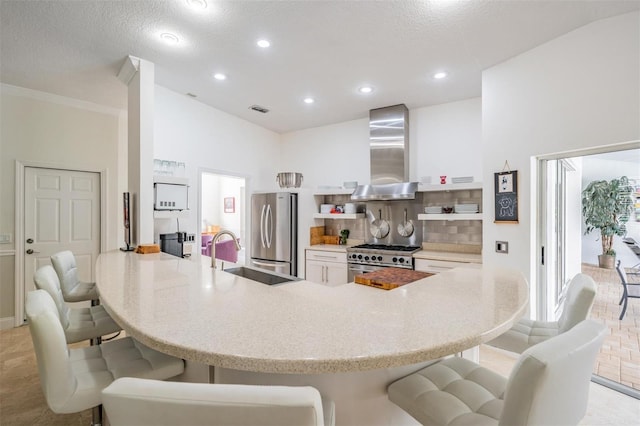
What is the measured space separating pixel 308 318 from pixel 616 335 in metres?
3.79

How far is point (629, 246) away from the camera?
3.61 metres

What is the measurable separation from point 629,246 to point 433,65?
3.20 m

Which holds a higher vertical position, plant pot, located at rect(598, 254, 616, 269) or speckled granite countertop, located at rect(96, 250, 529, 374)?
speckled granite countertop, located at rect(96, 250, 529, 374)

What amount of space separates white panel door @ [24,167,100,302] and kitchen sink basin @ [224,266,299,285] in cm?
294

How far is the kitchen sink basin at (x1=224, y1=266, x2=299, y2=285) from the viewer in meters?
2.10

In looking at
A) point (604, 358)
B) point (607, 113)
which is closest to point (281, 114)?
point (607, 113)

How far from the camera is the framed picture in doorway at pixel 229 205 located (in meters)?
8.90

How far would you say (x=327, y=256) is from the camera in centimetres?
461

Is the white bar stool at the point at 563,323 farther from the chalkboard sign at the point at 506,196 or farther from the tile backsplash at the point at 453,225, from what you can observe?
the tile backsplash at the point at 453,225

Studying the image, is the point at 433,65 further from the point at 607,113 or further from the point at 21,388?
the point at 21,388

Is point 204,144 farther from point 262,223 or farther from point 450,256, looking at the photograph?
point 450,256

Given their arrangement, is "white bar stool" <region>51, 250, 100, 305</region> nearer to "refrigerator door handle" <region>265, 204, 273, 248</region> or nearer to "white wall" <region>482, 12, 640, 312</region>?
"refrigerator door handle" <region>265, 204, 273, 248</region>

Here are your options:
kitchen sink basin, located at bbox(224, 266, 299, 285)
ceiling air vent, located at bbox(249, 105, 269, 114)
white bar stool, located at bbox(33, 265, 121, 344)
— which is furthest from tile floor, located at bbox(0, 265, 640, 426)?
ceiling air vent, located at bbox(249, 105, 269, 114)

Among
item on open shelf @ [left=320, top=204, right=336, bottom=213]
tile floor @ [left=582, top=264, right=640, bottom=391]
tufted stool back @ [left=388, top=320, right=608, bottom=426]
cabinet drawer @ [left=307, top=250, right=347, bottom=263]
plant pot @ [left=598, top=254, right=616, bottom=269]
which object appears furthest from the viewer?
item on open shelf @ [left=320, top=204, right=336, bottom=213]
